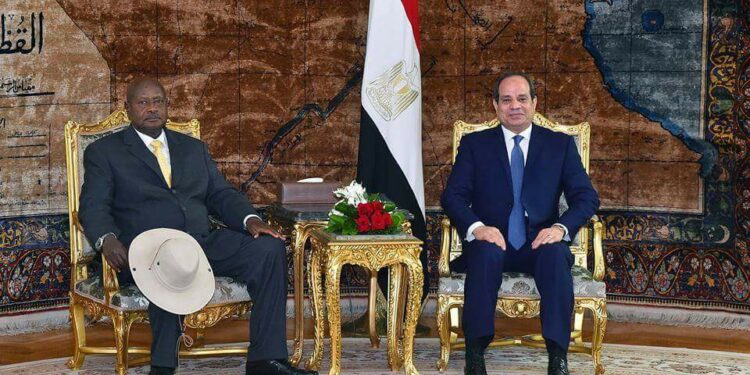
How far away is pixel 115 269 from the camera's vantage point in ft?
17.3

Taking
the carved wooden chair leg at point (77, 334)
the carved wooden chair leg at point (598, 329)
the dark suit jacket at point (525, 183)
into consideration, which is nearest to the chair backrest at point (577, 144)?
the dark suit jacket at point (525, 183)

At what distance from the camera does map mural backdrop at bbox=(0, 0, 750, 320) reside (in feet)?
23.4

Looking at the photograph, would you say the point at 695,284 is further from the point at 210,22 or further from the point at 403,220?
the point at 210,22

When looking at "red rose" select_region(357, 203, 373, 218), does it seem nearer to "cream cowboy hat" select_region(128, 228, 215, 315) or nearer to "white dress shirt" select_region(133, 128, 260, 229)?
"cream cowboy hat" select_region(128, 228, 215, 315)

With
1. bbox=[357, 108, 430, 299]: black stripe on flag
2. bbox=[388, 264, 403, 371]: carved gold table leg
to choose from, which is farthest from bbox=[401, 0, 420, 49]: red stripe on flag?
bbox=[388, 264, 403, 371]: carved gold table leg

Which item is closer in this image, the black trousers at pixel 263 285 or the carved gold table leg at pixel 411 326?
the black trousers at pixel 263 285

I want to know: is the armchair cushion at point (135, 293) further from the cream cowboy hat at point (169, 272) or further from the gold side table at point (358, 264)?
the gold side table at point (358, 264)

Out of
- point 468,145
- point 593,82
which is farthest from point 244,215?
point 593,82

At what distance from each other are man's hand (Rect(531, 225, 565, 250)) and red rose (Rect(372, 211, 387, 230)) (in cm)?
77

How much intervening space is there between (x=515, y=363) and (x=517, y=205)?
0.87 m

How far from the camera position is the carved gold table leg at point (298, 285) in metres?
5.77

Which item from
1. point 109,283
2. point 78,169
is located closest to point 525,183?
point 109,283

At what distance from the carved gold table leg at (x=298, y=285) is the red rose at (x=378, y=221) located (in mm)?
526

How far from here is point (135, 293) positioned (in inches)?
208
